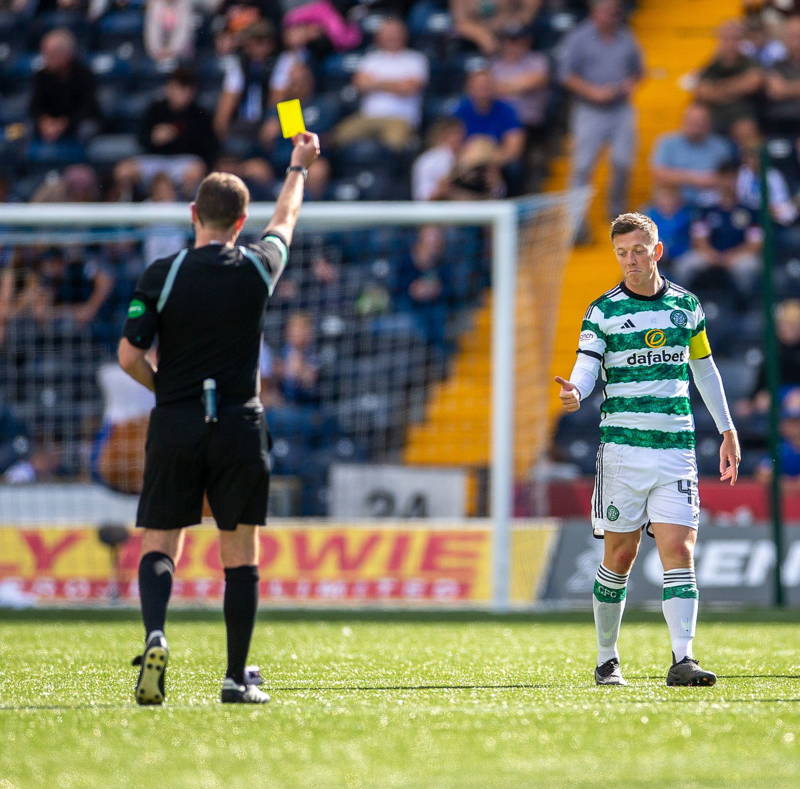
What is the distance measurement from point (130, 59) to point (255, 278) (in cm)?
1410

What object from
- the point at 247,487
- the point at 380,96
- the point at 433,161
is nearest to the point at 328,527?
the point at 433,161

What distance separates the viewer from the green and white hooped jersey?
706 cm

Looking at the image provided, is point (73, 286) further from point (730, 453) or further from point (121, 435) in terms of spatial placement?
point (730, 453)

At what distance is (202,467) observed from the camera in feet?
19.9

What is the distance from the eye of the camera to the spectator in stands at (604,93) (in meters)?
16.4

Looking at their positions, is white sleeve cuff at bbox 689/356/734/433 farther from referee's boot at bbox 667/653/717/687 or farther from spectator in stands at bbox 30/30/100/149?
spectator in stands at bbox 30/30/100/149

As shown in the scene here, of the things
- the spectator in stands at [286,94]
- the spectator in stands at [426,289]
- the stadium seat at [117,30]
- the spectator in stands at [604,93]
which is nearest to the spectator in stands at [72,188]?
the spectator in stands at [286,94]

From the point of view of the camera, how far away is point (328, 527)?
13.1 metres

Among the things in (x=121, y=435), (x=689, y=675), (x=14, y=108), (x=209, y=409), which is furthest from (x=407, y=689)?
(x=14, y=108)

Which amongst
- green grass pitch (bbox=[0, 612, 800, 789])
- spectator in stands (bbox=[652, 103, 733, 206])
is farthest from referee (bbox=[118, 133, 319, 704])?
spectator in stands (bbox=[652, 103, 733, 206])

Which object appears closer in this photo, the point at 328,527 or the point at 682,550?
the point at 682,550

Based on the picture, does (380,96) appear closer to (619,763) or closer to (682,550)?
(682,550)

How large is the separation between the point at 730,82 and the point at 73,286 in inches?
269

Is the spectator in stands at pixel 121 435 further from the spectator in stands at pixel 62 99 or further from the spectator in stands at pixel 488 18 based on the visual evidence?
the spectator in stands at pixel 488 18
